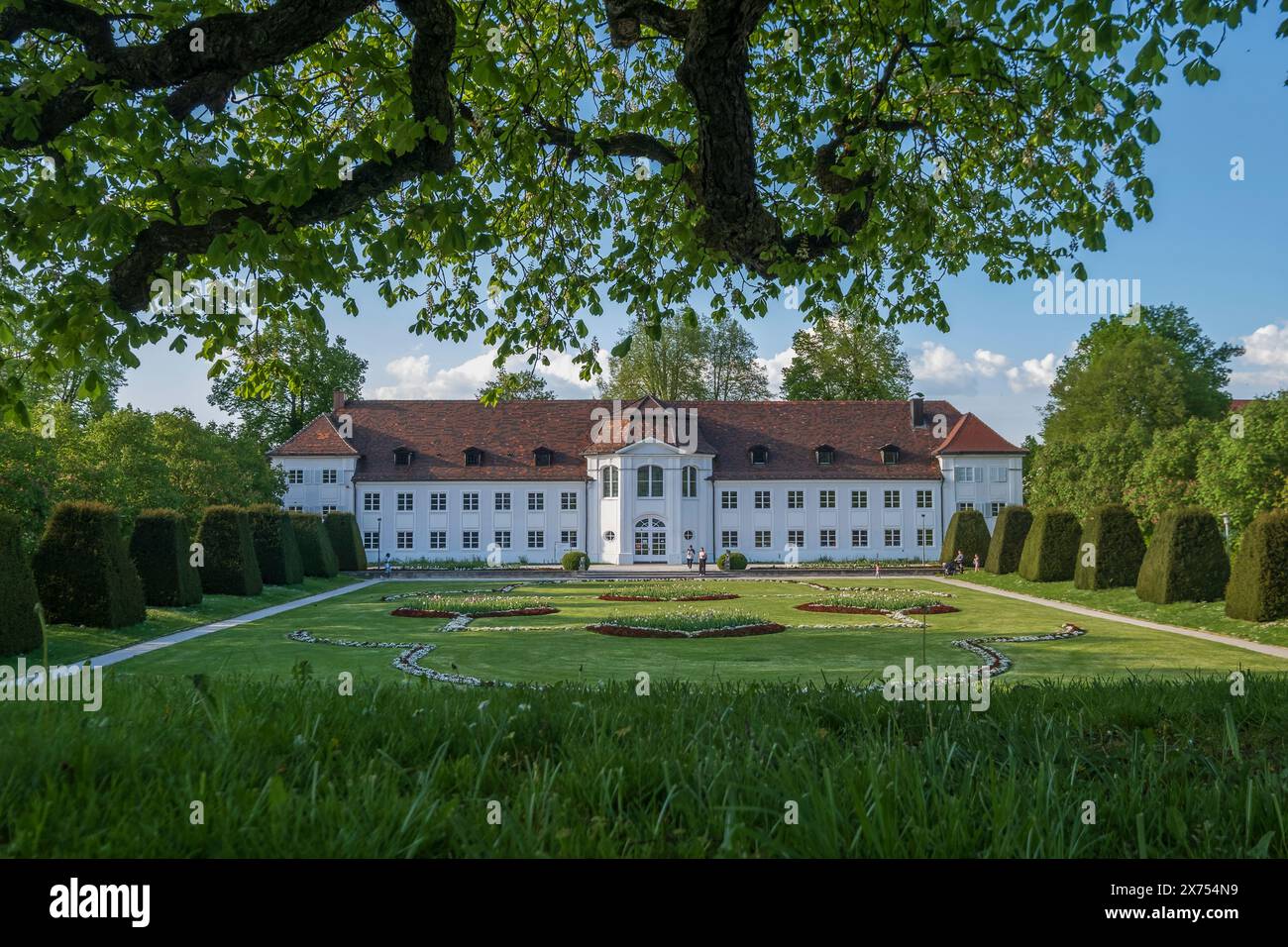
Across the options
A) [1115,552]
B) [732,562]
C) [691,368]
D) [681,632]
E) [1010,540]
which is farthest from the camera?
[691,368]

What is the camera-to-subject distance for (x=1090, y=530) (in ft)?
89.9

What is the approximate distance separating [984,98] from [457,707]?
7736 millimetres

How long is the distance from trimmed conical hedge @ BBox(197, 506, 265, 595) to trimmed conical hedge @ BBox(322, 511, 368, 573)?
1512cm

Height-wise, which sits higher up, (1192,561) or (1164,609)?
(1192,561)

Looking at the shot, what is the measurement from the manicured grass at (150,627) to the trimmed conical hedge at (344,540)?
37.7 feet

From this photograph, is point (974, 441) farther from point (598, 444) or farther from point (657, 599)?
point (657, 599)

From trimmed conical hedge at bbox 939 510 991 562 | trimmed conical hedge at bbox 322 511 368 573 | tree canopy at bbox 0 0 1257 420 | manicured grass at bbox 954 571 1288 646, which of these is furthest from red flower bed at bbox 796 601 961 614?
trimmed conical hedge at bbox 322 511 368 573

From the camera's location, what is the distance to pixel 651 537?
168 feet

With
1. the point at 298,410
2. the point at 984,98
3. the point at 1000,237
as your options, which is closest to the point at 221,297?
the point at 984,98

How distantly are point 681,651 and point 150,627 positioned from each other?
12.2 m

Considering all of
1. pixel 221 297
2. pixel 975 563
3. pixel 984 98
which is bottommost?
pixel 975 563

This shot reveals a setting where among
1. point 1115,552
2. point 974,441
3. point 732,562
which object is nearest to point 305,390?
point 732,562

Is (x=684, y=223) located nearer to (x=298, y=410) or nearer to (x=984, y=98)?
(x=984, y=98)

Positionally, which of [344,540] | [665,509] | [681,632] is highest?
[665,509]
